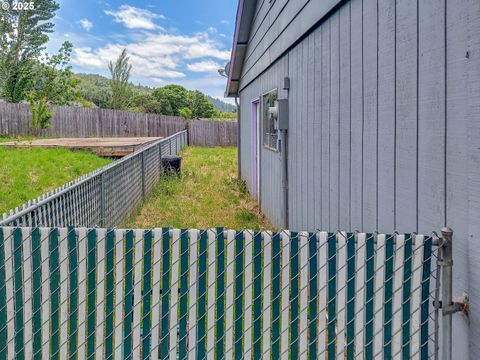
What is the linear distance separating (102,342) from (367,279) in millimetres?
1379

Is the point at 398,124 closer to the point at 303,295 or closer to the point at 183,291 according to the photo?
the point at 303,295

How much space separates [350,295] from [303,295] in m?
0.23

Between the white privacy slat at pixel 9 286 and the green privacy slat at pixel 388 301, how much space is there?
6.14 ft

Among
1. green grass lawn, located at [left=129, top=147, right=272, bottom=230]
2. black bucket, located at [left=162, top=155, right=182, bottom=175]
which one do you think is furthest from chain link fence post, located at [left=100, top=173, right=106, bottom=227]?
black bucket, located at [left=162, top=155, right=182, bottom=175]

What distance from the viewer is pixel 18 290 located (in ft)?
7.36

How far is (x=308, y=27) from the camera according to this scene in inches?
167

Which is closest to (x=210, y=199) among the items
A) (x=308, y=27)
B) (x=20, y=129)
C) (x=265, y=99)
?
(x=265, y=99)

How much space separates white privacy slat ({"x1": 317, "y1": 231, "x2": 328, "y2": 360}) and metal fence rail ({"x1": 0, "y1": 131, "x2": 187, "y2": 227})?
188 centimetres

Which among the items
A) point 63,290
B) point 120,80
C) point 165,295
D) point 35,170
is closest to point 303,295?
point 165,295

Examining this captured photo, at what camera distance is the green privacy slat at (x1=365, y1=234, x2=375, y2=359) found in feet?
6.77

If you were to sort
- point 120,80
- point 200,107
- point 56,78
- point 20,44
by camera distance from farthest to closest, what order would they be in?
point 200,107
point 120,80
point 56,78
point 20,44

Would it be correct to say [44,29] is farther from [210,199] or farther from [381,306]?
[381,306]

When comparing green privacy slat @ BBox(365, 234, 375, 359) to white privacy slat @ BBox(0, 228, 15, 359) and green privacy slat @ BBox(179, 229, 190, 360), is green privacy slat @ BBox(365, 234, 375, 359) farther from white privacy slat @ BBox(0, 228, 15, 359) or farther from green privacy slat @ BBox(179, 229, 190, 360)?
white privacy slat @ BBox(0, 228, 15, 359)

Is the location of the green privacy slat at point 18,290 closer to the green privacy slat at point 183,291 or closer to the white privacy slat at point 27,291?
the white privacy slat at point 27,291
